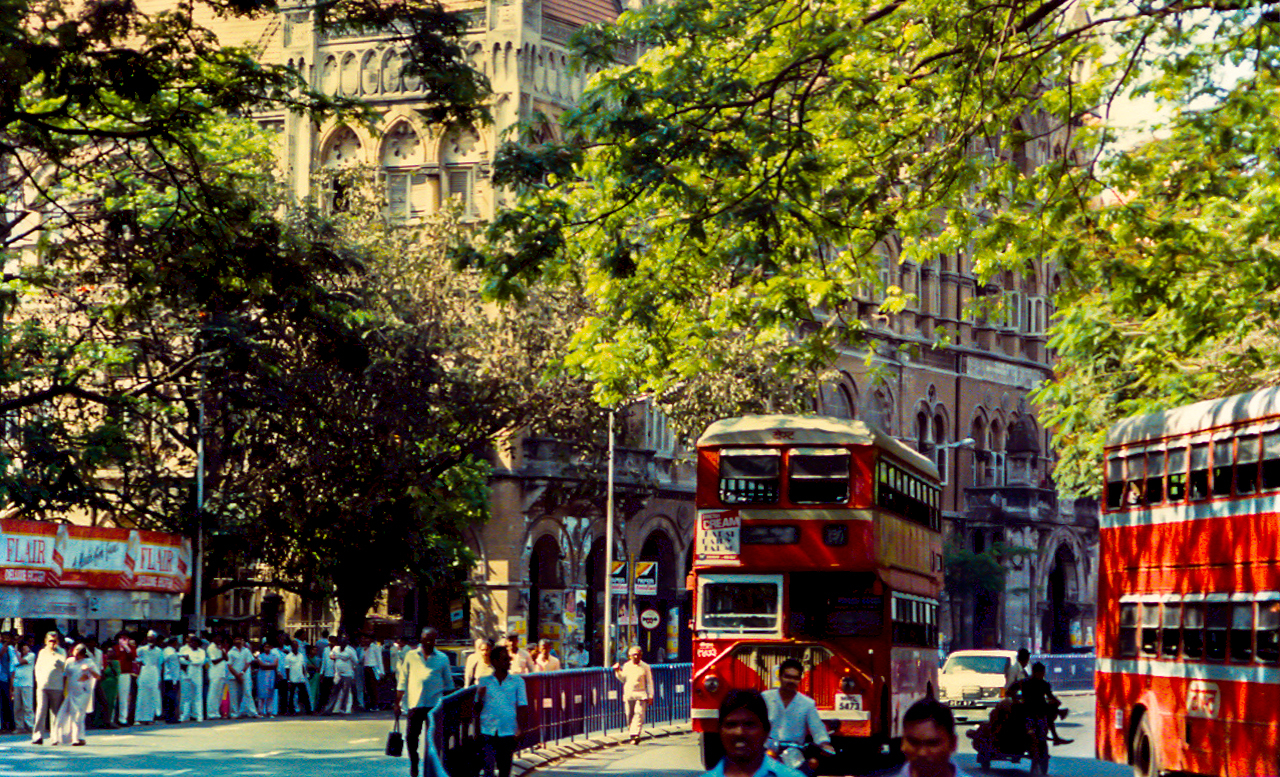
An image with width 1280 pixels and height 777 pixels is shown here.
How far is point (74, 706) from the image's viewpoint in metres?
28.0

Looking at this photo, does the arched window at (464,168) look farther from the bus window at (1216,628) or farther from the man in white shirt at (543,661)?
the bus window at (1216,628)

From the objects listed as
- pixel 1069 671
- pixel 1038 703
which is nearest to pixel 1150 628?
pixel 1038 703

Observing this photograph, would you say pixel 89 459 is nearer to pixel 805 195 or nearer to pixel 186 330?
pixel 186 330

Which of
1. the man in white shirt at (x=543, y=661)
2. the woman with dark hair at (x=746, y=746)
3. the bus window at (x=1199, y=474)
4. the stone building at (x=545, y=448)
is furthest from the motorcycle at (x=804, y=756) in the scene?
the stone building at (x=545, y=448)

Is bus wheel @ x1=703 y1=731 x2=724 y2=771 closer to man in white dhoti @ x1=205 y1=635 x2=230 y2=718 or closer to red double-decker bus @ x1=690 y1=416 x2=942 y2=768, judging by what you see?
red double-decker bus @ x1=690 y1=416 x2=942 y2=768

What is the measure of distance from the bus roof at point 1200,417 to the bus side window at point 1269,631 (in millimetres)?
1677

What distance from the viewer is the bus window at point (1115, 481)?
21.3 m

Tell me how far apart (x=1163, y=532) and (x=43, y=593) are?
64.1 feet

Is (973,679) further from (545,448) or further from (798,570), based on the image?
(545,448)

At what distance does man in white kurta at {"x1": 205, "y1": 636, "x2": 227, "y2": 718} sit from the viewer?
34.5 m

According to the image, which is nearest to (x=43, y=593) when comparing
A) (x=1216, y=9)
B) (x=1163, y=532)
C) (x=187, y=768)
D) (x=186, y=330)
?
(x=186, y=330)

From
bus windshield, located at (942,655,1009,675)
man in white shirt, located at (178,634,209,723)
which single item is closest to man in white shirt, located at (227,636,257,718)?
man in white shirt, located at (178,634,209,723)

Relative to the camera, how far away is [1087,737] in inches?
1300

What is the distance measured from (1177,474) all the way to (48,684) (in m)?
15.4
